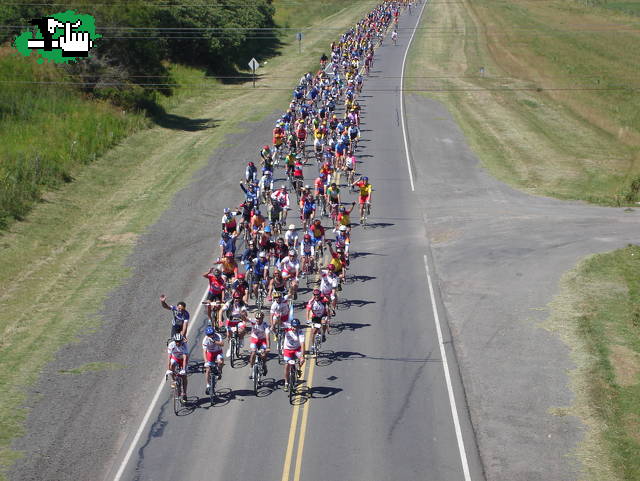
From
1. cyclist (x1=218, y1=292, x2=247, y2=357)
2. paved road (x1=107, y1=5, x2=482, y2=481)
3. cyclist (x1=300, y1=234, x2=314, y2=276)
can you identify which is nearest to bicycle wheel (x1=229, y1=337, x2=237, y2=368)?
cyclist (x1=218, y1=292, x2=247, y2=357)

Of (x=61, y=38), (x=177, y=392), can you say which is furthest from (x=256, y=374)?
(x=61, y=38)

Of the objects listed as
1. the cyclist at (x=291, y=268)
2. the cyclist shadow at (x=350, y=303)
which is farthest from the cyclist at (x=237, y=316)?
the cyclist shadow at (x=350, y=303)

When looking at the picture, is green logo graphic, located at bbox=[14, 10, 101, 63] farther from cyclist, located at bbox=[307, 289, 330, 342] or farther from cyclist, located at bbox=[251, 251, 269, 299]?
cyclist, located at bbox=[307, 289, 330, 342]

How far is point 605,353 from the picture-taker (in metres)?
24.5

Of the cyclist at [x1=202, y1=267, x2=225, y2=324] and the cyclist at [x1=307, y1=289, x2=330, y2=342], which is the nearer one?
the cyclist at [x1=307, y1=289, x2=330, y2=342]

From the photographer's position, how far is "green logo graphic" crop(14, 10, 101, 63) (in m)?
53.2

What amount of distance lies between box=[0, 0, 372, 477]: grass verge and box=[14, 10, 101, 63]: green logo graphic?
22.2 ft

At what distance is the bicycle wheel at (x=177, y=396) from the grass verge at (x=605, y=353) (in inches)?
361

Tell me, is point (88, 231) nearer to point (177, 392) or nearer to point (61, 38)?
point (177, 392)

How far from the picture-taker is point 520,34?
332 ft

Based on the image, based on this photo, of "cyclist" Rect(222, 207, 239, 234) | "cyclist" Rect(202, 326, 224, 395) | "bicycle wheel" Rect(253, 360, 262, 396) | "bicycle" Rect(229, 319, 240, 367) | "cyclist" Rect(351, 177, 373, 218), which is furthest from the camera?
"cyclist" Rect(351, 177, 373, 218)

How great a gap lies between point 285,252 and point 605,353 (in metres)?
9.71

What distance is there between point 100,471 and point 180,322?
4.88 metres

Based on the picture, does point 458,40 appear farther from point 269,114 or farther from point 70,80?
point 70,80
